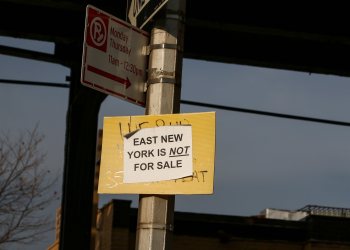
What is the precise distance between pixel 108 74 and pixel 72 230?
340 inches

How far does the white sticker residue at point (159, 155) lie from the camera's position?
4855 millimetres

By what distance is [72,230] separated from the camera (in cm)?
1348

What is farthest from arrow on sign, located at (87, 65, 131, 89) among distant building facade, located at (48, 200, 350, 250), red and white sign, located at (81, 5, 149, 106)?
distant building facade, located at (48, 200, 350, 250)

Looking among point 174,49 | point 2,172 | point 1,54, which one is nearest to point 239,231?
point 2,172

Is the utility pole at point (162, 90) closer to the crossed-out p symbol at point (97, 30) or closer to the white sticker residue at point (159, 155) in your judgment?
the white sticker residue at point (159, 155)

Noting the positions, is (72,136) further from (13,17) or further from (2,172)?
(2,172)

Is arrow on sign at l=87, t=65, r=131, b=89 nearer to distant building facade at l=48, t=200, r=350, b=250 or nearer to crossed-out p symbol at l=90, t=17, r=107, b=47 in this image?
crossed-out p symbol at l=90, t=17, r=107, b=47

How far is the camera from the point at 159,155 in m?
4.88

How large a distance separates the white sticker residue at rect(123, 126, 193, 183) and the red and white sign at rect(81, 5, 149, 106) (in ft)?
1.21

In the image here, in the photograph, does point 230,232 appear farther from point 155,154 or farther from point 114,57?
point 155,154

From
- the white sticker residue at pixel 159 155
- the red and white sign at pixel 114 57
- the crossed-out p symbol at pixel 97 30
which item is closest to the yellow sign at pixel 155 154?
the white sticker residue at pixel 159 155

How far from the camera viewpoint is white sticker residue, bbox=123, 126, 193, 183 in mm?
4855

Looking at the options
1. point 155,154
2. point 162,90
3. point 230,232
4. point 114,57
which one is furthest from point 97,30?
point 230,232

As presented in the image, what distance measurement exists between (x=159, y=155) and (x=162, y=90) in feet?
1.64
